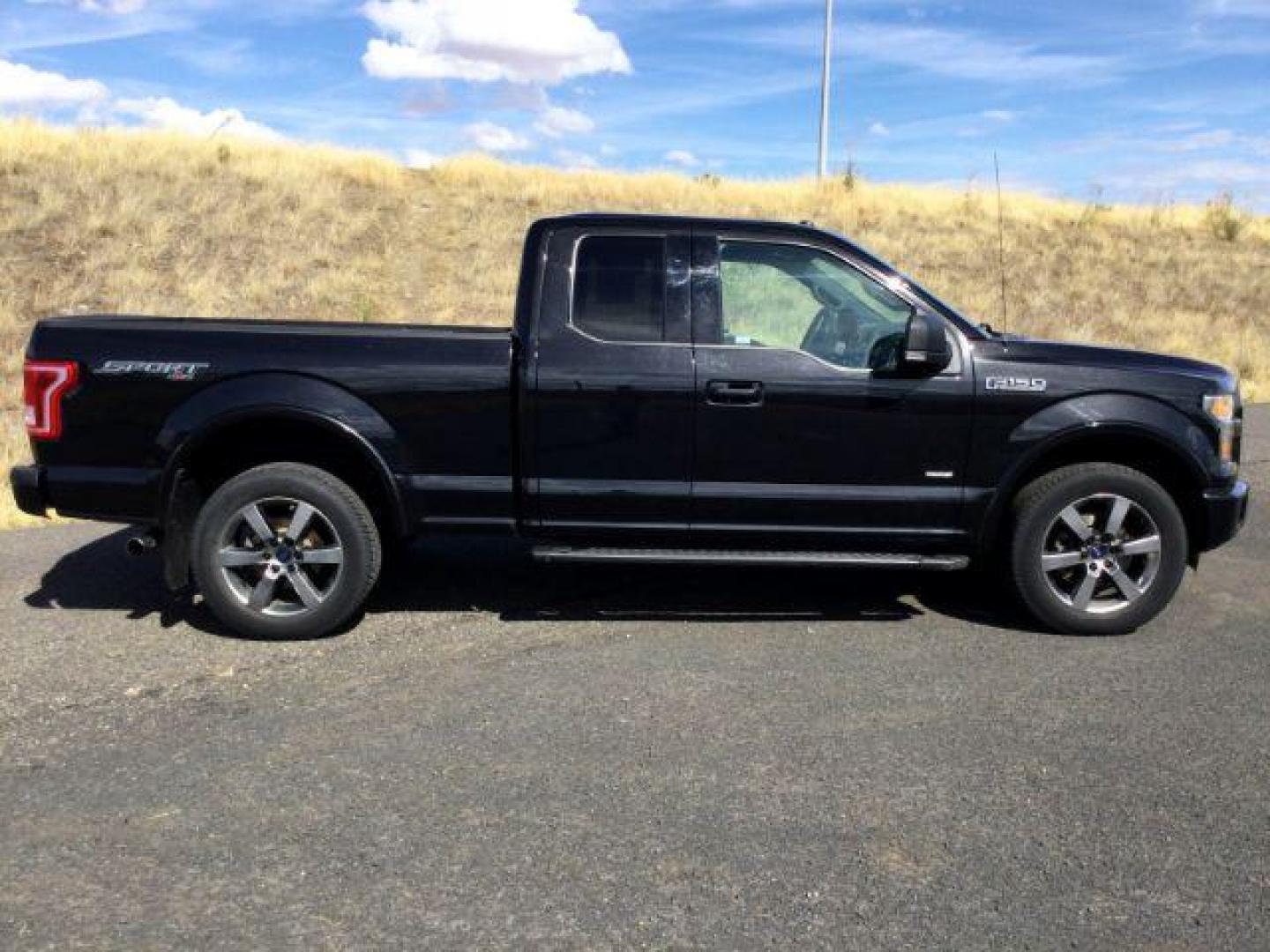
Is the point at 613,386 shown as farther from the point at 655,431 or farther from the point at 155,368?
the point at 155,368

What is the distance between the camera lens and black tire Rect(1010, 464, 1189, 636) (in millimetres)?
5301

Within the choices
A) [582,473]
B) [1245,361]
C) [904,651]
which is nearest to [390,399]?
[582,473]

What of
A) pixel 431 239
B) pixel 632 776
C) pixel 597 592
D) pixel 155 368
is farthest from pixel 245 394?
pixel 431 239

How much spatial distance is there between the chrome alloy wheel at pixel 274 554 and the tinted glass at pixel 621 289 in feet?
5.18

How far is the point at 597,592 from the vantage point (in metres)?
6.11

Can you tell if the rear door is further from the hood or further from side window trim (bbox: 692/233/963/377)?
the hood

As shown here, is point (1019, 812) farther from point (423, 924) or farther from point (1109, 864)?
point (423, 924)

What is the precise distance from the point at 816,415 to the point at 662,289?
3.10ft

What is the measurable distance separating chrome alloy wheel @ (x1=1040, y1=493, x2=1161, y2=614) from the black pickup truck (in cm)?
1

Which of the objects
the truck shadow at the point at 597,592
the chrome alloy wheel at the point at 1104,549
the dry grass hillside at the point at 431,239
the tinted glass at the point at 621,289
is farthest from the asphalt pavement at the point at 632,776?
the dry grass hillside at the point at 431,239

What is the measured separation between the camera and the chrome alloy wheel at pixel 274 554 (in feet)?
17.0

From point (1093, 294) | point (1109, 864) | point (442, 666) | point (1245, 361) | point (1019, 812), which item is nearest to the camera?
point (1109, 864)

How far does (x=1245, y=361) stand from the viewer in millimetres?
18047

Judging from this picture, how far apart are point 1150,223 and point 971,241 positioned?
6.36 meters
